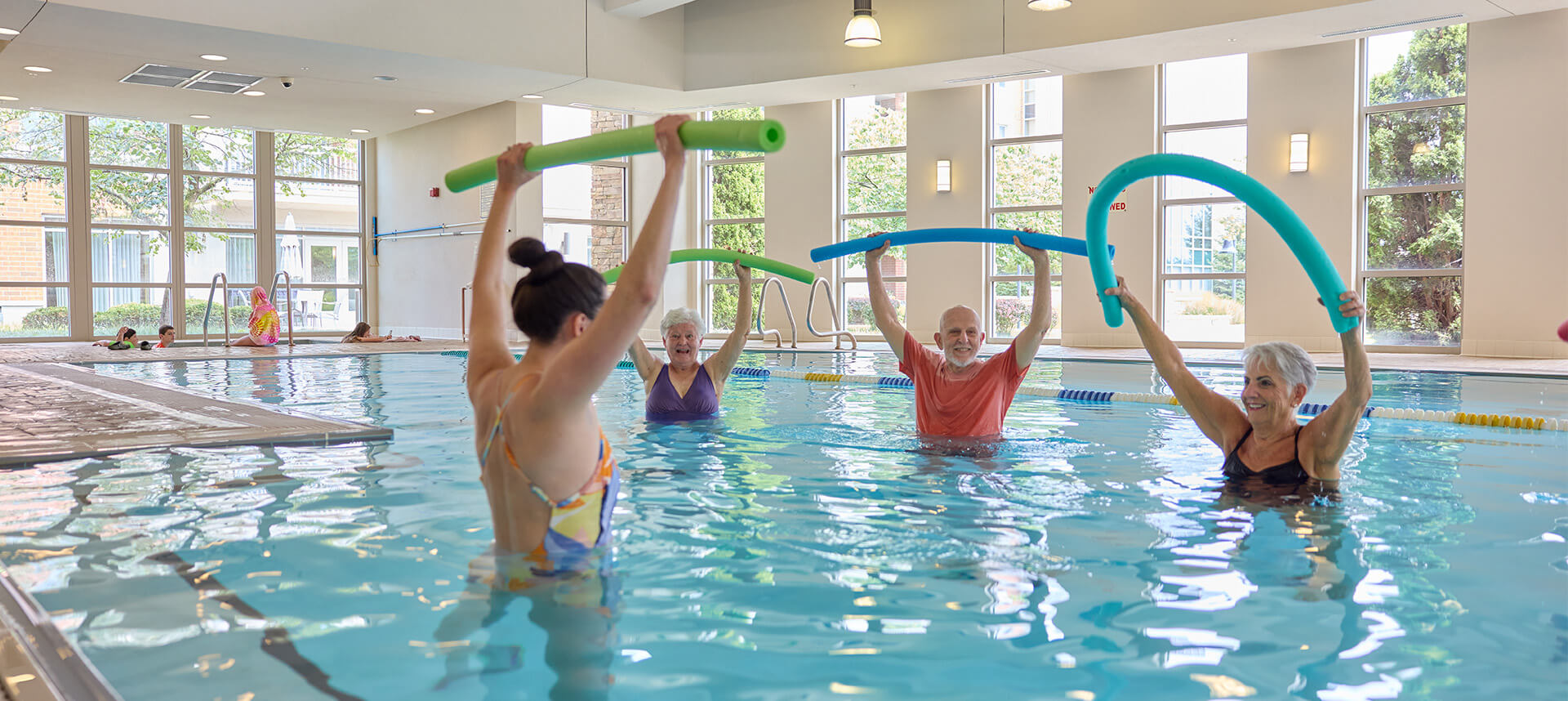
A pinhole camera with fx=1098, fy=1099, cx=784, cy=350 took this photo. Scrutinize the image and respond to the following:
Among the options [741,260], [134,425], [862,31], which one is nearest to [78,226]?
[862,31]

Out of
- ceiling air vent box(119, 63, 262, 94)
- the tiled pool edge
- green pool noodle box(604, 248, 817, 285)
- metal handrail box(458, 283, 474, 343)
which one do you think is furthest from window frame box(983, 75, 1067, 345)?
the tiled pool edge

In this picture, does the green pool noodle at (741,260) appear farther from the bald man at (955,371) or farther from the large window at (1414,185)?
the large window at (1414,185)

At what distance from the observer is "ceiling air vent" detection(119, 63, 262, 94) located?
44.9 feet

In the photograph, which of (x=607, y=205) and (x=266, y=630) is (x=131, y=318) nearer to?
(x=607, y=205)

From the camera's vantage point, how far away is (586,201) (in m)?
18.6

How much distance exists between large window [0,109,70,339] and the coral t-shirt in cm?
1700

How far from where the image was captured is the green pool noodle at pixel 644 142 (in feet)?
6.98

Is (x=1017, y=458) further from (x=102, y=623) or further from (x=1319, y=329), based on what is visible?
(x=1319, y=329)

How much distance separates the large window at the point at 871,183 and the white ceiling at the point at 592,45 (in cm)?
137

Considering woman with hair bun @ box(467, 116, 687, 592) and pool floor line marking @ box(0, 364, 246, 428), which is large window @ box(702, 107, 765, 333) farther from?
woman with hair bun @ box(467, 116, 687, 592)

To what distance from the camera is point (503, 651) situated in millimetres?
2408

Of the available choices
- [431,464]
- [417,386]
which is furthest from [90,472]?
[417,386]

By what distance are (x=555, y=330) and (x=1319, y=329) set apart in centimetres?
1384

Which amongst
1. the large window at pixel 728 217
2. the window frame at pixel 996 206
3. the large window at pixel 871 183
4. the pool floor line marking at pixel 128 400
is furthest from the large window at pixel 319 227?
the window frame at pixel 996 206
